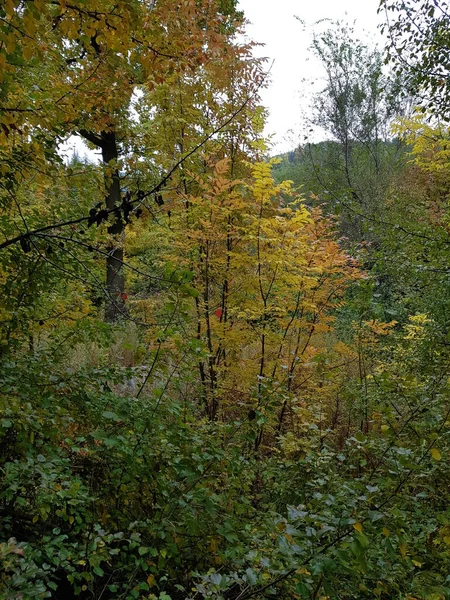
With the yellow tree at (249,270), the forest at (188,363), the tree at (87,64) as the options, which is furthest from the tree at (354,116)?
the tree at (87,64)

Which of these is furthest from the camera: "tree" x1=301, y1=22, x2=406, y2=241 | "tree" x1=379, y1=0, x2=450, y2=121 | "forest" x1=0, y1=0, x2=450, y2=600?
"tree" x1=301, y1=22, x2=406, y2=241

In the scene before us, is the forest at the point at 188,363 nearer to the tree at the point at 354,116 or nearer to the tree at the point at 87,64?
the tree at the point at 87,64

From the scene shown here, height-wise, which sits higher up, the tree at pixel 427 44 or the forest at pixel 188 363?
the tree at pixel 427 44

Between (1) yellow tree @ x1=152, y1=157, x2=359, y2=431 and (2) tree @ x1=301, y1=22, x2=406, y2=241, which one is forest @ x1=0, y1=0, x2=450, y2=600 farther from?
(2) tree @ x1=301, y1=22, x2=406, y2=241

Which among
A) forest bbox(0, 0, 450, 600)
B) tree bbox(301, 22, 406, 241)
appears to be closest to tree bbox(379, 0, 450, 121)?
forest bbox(0, 0, 450, 600)

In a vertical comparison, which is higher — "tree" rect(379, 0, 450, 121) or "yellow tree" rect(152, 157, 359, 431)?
"tree" rect(379, 0, 450, 121)

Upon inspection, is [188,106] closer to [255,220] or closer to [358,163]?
[255,220]

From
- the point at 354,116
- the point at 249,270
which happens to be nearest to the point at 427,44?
the point at 249,270

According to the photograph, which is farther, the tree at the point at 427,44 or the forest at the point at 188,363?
the tree at the point at 427,44

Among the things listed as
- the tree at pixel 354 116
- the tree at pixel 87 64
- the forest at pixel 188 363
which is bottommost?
the forest at pixel 188 363

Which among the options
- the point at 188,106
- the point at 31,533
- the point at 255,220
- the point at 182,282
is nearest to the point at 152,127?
the point at 188,106

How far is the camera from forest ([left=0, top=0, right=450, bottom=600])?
1591 millimetres

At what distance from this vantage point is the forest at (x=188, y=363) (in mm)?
1591

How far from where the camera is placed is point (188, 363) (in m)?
2.32
